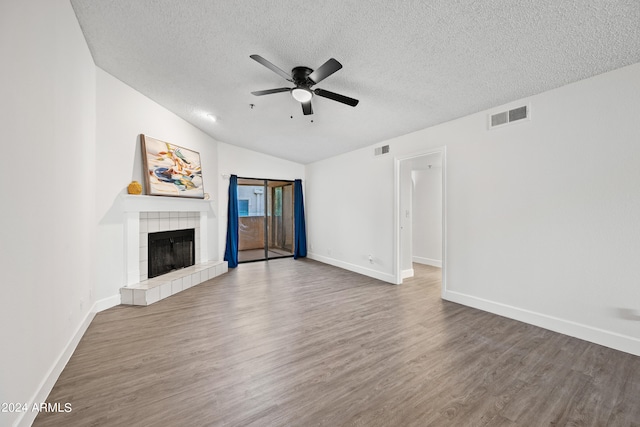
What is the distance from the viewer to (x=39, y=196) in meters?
1.75

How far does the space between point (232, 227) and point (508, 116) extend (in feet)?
18.1

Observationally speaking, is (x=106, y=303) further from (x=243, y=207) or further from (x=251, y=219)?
(x=251, y=219)

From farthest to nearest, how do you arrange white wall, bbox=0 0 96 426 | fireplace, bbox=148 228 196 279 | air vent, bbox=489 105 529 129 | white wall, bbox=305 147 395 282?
white wall, bbox=305 147 395 282 < fireplace, bbox=148 228 196 279 < air vent, bbox=489 105 529 129 < white wall, bbox=0 0 96 426

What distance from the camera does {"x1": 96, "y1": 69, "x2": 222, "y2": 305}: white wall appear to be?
3371mm

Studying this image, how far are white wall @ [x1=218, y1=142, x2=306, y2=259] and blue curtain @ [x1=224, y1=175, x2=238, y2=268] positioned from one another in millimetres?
99

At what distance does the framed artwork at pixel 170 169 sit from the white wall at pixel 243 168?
0.98 m

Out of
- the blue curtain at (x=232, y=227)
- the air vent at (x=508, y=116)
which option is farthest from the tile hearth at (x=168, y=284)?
the air vent at (x=508, y=116)

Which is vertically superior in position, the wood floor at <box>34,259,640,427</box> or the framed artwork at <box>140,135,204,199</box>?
the framed artwork at <box>140,135,204,199</box>

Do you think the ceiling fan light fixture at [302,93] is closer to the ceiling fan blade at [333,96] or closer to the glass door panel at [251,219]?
the ceiling fan blade at [333,96]

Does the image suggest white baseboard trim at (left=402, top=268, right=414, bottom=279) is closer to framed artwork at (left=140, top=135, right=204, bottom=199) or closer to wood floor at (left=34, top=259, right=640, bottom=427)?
wood floor at (left=34, top=259, right=640, bottom=427)

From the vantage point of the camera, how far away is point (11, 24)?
1.44 m

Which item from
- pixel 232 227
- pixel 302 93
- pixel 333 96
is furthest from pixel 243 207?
pixel 333 96

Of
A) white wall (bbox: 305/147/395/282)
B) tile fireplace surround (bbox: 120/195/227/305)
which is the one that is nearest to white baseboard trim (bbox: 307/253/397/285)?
white wall (bbox: 305/147/395/282)

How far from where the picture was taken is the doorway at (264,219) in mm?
6750
